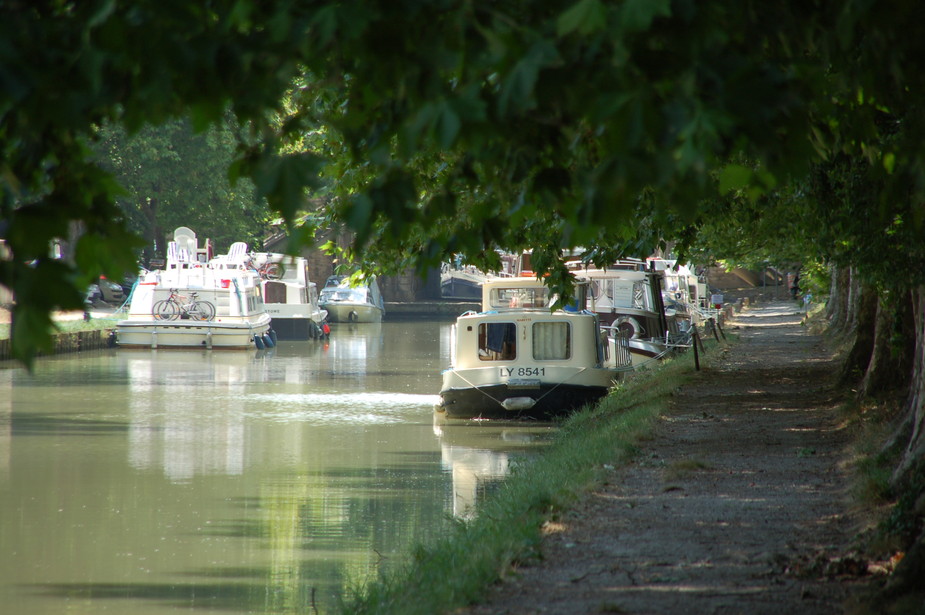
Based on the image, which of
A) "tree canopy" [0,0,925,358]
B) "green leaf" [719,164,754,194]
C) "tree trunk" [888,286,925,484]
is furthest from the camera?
→ "tree trunk" [888,286,925,484]

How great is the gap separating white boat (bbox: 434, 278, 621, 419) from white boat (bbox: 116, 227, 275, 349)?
716 inches

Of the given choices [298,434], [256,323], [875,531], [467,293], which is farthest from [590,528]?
[467,293]

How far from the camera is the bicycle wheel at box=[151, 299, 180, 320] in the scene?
3950 centimetres

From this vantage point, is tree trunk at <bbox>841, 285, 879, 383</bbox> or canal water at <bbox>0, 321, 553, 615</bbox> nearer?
canal water at <bbox>0, 321, 553, 615</bbox>

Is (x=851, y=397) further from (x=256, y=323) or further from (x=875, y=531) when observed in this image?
(x=256, y=323)

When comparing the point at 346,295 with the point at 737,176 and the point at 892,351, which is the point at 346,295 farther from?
the point at 737,176

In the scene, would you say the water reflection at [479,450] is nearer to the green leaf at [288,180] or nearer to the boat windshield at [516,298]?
the boat windshield at [516,298]

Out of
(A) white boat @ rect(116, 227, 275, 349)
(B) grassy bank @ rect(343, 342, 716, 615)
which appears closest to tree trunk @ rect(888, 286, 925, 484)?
(B) grassy bank @ rect(343, 342, 716, 615)

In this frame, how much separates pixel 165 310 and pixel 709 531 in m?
33.6

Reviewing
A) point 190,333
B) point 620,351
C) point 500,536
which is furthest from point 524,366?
point 190,333

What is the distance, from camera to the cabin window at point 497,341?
22.4m

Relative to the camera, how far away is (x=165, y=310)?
130 ft

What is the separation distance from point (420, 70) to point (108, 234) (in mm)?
1110

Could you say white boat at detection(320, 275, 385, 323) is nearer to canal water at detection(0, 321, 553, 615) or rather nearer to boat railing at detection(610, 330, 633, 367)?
canal water at detection(0, 321, 553, 615)
